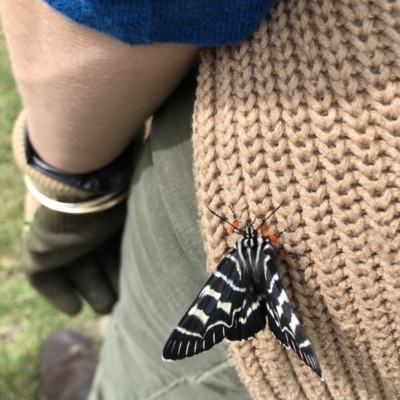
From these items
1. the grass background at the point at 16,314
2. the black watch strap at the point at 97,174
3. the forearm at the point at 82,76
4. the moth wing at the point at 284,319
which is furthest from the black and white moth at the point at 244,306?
the grass background at the point at 16,314

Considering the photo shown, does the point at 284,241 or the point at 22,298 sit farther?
the point at 22,298

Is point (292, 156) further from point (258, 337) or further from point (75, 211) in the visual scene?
point (75, 211)

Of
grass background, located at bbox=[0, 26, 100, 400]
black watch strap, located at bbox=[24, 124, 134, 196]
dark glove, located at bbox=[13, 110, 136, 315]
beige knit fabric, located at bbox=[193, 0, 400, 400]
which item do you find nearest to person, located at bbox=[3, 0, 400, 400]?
beige knit fabric, located at bbox=[193, 0, 400, 400]

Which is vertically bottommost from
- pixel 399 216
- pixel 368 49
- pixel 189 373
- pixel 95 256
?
pixel 95 256

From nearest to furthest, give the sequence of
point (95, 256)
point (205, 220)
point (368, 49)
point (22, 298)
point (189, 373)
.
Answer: point (368, 49) → point (205, 220) → point (189, 373) → point (95, 256) → point (22, 298)

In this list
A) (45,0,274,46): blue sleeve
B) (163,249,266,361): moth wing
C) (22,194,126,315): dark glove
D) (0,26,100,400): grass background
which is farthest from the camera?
(0,26,100,400): grass background

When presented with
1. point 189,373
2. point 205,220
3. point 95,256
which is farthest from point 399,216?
point 95,256

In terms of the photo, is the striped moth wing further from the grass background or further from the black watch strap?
the grass background
